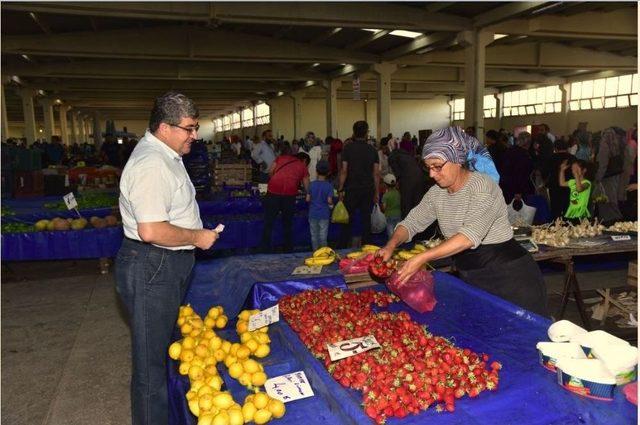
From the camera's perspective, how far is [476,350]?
8.07 feet

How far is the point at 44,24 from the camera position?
1309 cm

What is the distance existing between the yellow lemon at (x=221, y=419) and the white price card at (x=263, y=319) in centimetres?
74

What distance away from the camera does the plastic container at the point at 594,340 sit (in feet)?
6.41

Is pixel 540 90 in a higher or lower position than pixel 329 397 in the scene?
higher

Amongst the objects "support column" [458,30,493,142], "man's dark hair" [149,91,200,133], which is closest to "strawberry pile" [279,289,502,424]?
"man's dark hair" [149,91,200,133]

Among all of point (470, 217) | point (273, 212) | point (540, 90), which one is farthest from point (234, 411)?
point (540, 90)

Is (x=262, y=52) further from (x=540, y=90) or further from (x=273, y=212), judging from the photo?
(x=540, y=90)

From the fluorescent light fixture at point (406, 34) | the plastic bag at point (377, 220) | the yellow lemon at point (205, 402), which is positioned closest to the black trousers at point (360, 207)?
the plastic bag at point (377, 220)

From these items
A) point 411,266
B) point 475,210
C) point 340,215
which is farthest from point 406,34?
point 411,266

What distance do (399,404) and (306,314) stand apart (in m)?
0.99

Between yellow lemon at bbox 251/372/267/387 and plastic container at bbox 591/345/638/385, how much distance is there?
4.35ft

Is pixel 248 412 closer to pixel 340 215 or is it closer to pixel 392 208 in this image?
pixel 340 215

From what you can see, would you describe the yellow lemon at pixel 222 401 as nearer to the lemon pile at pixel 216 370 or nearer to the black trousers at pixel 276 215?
the lemon pile at pixel 216 370

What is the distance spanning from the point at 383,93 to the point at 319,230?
11432mm
